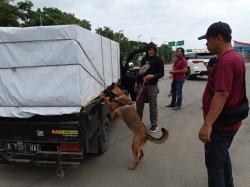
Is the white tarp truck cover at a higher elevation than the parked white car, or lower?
higher

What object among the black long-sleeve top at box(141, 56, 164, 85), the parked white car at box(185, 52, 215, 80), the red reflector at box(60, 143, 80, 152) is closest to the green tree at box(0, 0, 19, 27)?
the parked white car at box(185, 52, 215, 80)

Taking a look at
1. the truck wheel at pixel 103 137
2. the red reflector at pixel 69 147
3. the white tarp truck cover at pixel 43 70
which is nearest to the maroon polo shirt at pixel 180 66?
the truck wheel at pixel 103 137

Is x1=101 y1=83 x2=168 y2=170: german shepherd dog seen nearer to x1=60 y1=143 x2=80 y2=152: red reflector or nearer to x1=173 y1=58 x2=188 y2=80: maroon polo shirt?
x1=60 y1=143 x2=80 y2=152: red reflector

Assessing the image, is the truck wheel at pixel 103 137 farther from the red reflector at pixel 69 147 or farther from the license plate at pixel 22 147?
the license plate at pixel 22 147

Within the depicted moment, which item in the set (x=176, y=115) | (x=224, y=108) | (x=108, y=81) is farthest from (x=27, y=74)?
(x=176, y=115)

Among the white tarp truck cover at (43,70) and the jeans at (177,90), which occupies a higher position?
the white tarp truck cover at (43,70)

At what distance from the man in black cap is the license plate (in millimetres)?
2302

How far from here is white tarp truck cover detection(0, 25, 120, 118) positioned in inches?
172

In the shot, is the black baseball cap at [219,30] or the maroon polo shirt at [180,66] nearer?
the black baseball cap at [219,30]

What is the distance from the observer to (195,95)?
1339cm

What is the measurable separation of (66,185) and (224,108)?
2.49 m

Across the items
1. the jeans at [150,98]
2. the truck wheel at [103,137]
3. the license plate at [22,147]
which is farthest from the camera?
the jeans at [150,98]

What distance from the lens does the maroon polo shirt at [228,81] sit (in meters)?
3.18

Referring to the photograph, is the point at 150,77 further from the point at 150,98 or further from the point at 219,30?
the point at 219,30
